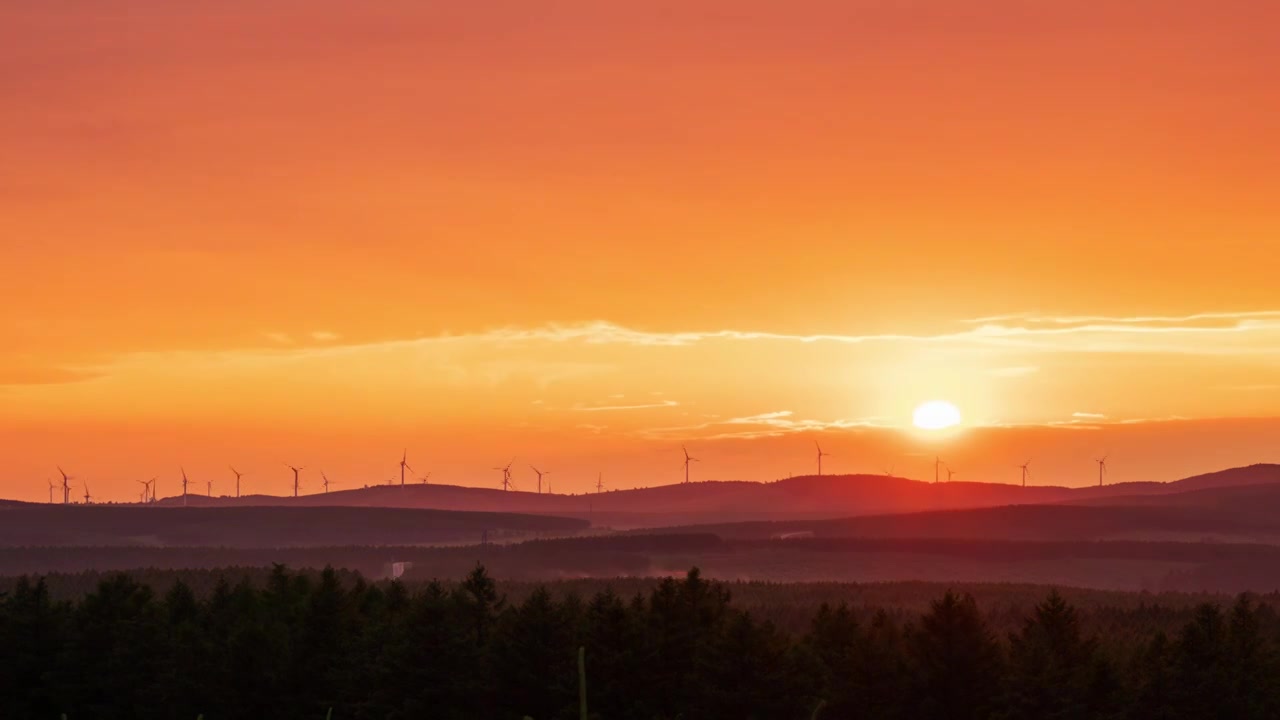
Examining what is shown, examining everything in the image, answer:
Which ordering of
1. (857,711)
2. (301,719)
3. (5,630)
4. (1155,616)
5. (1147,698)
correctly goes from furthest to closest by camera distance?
(1155,616) → (5,630) → (301,719) → (857,711) → (1147,698)

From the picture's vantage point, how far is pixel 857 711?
100688 millimetres

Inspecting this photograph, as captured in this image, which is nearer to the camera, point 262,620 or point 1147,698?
point 1147,698

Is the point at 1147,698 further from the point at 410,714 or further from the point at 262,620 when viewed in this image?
the point at 262,620

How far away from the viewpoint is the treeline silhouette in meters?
95.1

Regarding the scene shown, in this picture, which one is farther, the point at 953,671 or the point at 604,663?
the point at 604,663

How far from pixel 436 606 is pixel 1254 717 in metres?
50.0

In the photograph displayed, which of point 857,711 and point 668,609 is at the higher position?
point 668,609

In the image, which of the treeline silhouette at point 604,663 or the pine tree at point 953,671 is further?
the pine tree at point 953,671

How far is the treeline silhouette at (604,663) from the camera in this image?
312 ft

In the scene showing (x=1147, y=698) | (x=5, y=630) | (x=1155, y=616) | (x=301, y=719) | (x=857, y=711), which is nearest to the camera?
(x=1147, y=698)

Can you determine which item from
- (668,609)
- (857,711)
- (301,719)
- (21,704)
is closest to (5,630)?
(21,704)

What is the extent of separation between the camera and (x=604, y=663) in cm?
9975

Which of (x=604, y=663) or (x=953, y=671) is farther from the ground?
(x=604, y=663)

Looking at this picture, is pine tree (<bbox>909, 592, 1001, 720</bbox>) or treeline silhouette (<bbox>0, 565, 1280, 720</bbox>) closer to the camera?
treeline silhouette (<bbox>0, 565, 1280, 720</bbox>)
